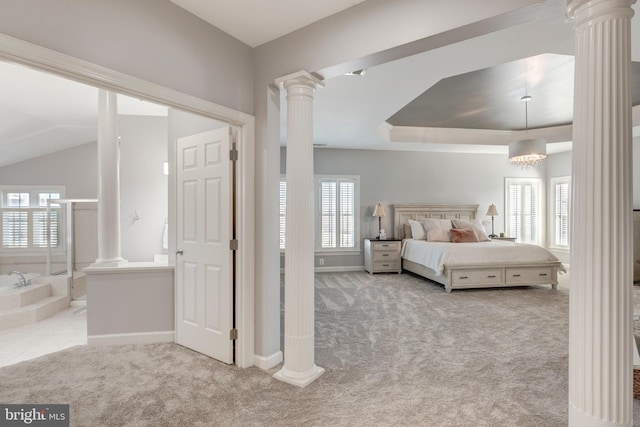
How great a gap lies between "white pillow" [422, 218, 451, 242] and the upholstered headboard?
1.38 ft

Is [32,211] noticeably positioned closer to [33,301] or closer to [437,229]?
[33,301]

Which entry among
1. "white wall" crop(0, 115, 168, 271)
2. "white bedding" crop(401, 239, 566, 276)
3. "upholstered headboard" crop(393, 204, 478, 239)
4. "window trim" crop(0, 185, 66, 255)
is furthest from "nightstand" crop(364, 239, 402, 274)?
"window trim" crop(0, 185, 66, 255)

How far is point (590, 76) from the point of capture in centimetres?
138

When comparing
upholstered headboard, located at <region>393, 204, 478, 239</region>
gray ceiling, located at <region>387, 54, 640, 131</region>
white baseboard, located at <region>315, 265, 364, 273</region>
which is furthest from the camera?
upholstered headboard, located at <region>393, 204, 478, 239</region>

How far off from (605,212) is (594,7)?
890 millimetres

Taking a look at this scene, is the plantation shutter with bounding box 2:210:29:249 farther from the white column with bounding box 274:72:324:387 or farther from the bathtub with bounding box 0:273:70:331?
the white column with bounding box 274:72:324:387

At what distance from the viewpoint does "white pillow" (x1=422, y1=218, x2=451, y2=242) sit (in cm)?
629

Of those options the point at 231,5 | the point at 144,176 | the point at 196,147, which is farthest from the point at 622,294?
the point at 144,176

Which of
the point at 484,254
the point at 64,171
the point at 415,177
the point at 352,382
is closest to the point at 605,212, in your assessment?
the point at 352,382

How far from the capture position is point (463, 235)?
6.08 m

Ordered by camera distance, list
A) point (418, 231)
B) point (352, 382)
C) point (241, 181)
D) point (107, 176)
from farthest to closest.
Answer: point (418, 231)
point (107, 176)
point (241, 181)
point (352, 382)

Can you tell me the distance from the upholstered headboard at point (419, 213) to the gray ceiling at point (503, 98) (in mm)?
1824

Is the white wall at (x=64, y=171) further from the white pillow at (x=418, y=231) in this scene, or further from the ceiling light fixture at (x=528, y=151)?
the ceiling light fixture at (x=528, y=151)

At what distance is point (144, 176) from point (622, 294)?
5.64 m
